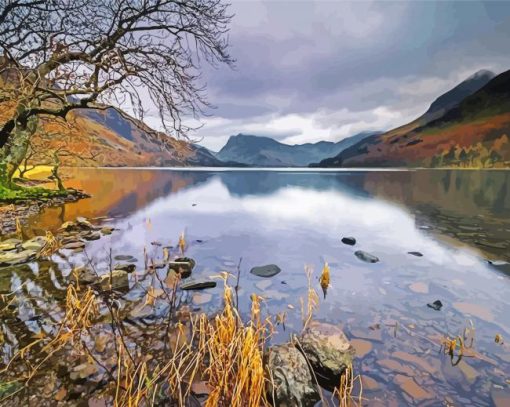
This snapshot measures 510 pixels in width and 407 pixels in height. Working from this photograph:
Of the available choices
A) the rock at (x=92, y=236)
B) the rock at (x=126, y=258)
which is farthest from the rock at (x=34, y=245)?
the rock at (x=126, y=258)

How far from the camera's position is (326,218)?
82.6ft

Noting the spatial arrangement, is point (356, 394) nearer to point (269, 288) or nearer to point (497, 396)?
point (497, 396)

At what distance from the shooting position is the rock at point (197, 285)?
9000mm

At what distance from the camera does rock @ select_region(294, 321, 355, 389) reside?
16.1 feet

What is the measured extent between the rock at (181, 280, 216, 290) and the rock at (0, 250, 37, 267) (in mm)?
6554

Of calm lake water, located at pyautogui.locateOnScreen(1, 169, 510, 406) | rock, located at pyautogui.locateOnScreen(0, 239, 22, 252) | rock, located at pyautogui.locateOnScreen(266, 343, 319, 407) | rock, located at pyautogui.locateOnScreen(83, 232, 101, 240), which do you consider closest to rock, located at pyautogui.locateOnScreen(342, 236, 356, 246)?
calm lake water, located at pyautogui.locateOnScreen(1, 169, 510, 406)

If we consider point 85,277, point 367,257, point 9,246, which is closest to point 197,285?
point 85,277

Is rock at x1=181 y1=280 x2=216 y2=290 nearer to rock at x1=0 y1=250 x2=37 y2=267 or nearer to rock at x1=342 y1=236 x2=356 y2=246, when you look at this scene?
rock at x1=0 y1=250 x2=37 y2=267

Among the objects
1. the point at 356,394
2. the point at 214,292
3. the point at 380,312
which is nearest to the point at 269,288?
the point at 214,292

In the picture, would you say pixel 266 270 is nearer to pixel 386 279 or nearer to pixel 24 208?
pixel 386 279

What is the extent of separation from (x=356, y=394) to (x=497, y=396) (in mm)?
2490

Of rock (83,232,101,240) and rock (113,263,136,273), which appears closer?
rock (113,263,136,273)

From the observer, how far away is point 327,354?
16.7 ft

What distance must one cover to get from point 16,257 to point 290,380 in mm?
11242
